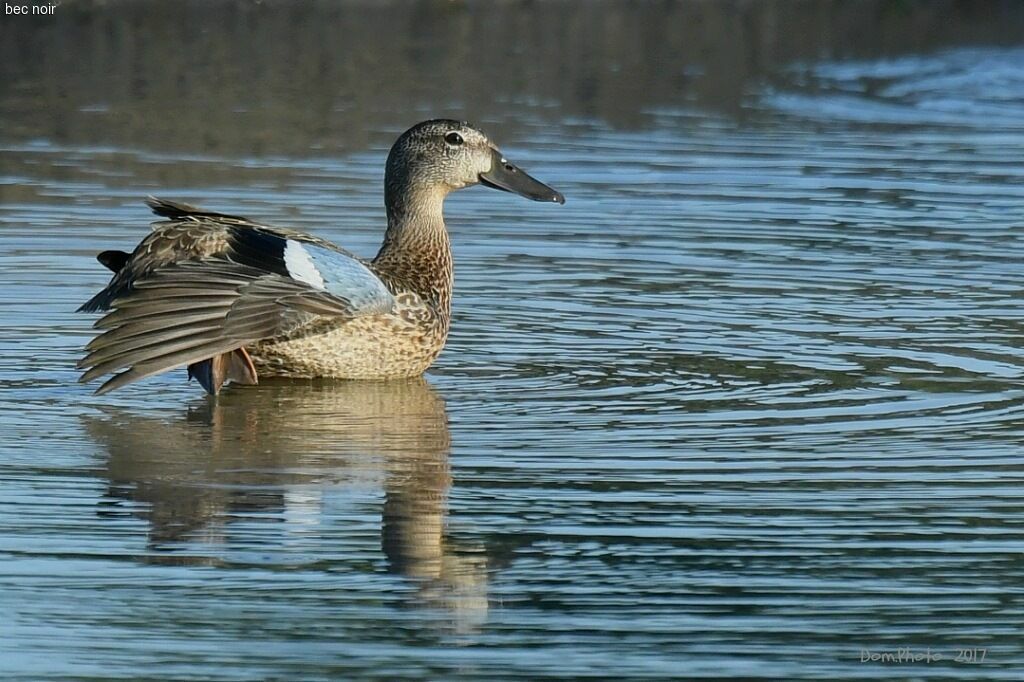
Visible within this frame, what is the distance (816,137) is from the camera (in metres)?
18.0

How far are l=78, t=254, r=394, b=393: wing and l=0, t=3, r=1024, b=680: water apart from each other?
0.86 ft

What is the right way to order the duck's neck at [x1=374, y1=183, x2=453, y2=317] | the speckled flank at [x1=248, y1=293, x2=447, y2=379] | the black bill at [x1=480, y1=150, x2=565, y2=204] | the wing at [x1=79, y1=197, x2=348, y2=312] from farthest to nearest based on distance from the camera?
the black bill at [x1=480, y1=150, x2=565, y2=204], the duck's neck at [x1=374, y1=183, x2=453, y2=317], the speckled flank at [x1=248, y1=293, x2=447, y2=379], the wing at [x1=79, y1=197, x2=348, y2=312]

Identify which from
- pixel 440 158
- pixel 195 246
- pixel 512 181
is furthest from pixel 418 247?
pixel 195 246

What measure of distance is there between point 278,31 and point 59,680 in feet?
63.6

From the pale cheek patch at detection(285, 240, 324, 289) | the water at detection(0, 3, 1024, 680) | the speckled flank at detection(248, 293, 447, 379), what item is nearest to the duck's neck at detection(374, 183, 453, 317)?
the speckled flank at detection(248, 293, 447, 379)

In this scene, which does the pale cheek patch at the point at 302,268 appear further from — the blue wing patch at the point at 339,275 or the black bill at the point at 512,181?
the black bill at the point at 512,181

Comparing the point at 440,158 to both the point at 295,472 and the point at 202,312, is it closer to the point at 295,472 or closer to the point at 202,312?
the point at 202,312

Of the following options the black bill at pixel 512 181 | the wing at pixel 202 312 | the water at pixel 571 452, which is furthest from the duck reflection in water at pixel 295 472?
A: the black bill at pixel 512 181

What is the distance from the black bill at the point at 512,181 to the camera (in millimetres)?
10586

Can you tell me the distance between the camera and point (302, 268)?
9.09m

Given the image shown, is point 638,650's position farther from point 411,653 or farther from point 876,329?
point 876,329

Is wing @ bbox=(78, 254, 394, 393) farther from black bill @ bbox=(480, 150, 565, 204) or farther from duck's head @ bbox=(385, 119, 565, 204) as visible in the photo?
black bill @ bbox=(480, 150, 565, 204)

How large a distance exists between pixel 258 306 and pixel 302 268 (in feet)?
0.99

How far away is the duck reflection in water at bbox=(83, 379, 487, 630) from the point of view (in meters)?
6.60
